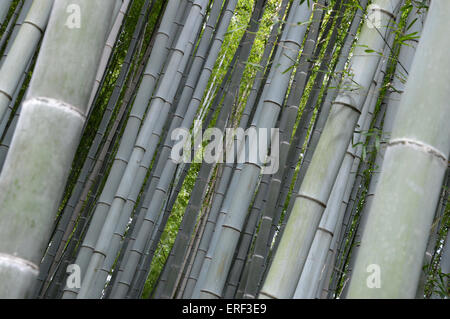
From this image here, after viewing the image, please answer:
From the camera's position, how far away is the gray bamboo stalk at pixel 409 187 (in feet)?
4.14

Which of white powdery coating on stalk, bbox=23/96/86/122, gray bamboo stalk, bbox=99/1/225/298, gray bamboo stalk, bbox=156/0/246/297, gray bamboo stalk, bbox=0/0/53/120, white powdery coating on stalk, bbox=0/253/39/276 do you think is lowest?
white powdery coating on stalk, bbox=0/253/39/276

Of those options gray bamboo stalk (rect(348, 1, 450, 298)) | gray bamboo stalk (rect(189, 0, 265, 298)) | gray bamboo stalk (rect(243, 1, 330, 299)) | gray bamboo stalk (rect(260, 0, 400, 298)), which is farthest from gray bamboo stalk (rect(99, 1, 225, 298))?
gray bamboo stalk (rect(348, 1, 450, 298))

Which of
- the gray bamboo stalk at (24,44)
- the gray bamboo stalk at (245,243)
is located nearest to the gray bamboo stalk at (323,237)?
the gray bamboo stalk at (245,243)

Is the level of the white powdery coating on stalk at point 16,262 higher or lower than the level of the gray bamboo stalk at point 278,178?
lower

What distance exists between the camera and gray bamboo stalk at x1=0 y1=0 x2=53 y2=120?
211 cm

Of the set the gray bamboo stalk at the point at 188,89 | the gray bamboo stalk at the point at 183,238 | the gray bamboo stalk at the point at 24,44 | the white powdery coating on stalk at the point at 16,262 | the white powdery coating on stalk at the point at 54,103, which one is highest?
the gray bamboo stalk at the point at 188,89

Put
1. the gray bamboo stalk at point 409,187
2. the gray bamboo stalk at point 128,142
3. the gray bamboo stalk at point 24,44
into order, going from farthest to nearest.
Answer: the gray bamboo stalk at point 128,142, the gray bamboo stalk at point 24,44, the gray bamboo stalk at point 409,187

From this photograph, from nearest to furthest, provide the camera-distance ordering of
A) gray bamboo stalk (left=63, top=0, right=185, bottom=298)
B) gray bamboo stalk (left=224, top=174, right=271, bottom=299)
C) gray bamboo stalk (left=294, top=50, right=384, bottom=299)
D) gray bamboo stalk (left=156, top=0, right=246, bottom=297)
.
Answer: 1. gray bamboo stalk (left=156, top=0, right=246, bottom=297)
2. gray bamboo stalk (left=294, top=50, right=384, bottom=299)
3. gray bamboo stalk (left=224, top=174, right=271, bottom=299)
4. gray bamboo stalk (left=63, top=0, right=185, bottom=298)

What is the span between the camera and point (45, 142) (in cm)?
134

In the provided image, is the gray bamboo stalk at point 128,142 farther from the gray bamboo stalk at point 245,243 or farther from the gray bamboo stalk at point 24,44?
the gray bamboo stalk at point 24,44

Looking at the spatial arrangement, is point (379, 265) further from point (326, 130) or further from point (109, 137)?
point (109, 137)

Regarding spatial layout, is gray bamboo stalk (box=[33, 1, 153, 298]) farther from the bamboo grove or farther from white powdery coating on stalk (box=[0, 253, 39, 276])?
white powdery coating on stalk (box=[0, 253, 39, 276])

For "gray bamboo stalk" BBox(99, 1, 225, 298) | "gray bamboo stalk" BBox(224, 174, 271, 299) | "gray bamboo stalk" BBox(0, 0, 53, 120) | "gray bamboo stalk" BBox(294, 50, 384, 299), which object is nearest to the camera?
"gray bamboo stalk" BBox(0, 0, 53, 120)

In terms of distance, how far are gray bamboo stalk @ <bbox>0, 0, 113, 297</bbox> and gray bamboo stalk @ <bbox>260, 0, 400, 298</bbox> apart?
63cm
